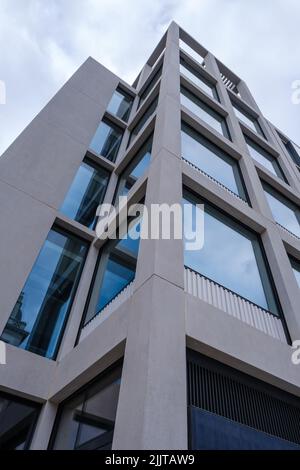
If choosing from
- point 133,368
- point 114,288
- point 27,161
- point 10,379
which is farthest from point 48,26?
point 133,368

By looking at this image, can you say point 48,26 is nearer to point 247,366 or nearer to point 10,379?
point 10,379

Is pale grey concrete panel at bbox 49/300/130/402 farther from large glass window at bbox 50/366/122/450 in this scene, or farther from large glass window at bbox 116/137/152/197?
large glass window at bbox 116/137/152/197

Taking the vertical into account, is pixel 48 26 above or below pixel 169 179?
above

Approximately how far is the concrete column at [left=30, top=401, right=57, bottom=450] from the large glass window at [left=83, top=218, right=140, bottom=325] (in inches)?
68.5

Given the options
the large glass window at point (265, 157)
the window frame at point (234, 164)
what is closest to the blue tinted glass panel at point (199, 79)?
the large glass window at point (265, 157)

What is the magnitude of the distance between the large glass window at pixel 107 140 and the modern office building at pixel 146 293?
7 cm

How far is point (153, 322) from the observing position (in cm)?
400

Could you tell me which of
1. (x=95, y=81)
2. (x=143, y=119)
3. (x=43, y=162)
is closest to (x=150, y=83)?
(x=95, y=81)

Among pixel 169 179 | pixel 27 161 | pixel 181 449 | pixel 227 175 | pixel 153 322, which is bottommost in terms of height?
pixel 181 449

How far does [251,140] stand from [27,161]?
9074mm

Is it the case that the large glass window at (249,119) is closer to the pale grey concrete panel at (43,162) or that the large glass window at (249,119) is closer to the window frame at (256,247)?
the pale grey concrete panel at (43,162)

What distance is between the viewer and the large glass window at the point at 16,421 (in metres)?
5.58

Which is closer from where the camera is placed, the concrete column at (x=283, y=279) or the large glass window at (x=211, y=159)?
the concrete column at (x=283, y=279)

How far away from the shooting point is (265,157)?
1334 cm
